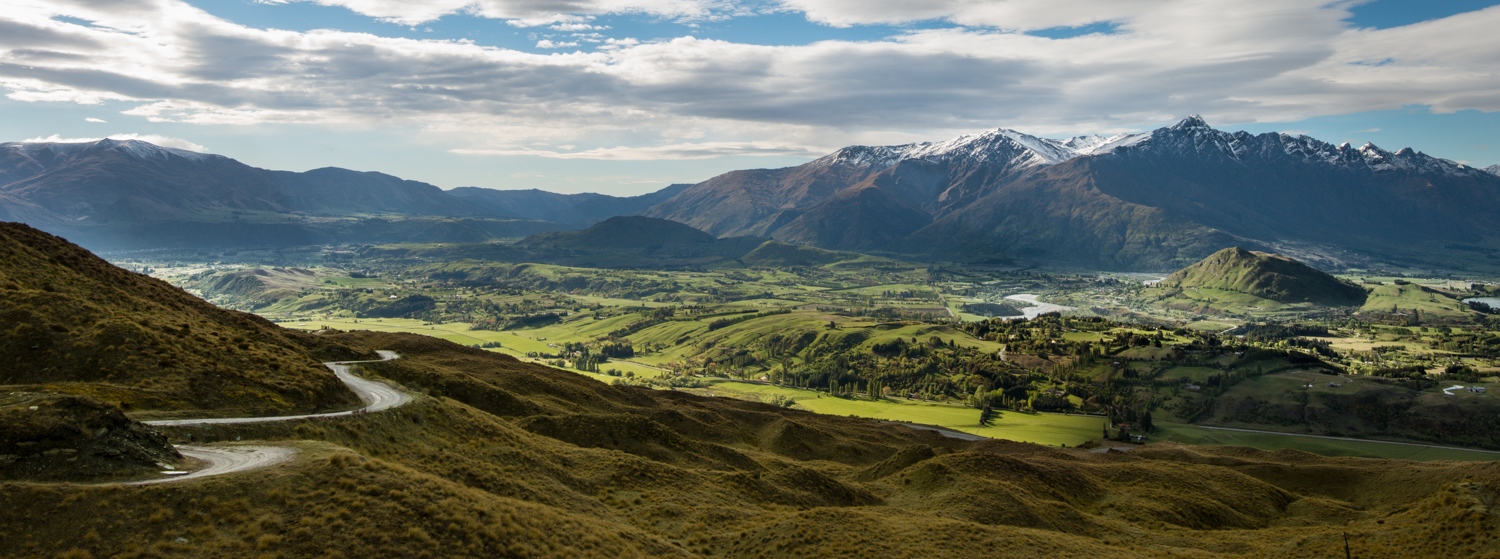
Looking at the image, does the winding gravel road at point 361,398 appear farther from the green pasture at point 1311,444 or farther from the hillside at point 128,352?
the green pasture at point 1311,444

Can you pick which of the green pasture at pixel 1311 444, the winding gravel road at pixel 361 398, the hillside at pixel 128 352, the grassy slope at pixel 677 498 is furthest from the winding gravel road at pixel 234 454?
the green pasture at pixel 1311 444

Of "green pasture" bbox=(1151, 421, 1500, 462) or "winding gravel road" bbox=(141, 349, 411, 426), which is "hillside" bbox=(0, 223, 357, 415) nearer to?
"winding gravel road" bbox=(141, 349, 411, 426)

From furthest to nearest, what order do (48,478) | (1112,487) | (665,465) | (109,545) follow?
1. (1112,487)
2. (665,465)
3. (48,478)
4. (109,545)

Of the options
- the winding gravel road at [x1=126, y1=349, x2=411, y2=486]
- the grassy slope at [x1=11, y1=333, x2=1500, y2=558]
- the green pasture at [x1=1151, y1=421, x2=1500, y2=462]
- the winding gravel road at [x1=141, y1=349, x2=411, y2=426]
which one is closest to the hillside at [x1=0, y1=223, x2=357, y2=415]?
the winding gravel road at [x1=141, y1=349, x2=411, y2=426]

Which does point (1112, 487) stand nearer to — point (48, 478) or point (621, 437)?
point (621, 437)

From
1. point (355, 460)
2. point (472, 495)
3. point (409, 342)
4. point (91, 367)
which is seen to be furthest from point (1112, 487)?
point (409, 342)

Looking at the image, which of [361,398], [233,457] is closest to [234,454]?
[233,457]
